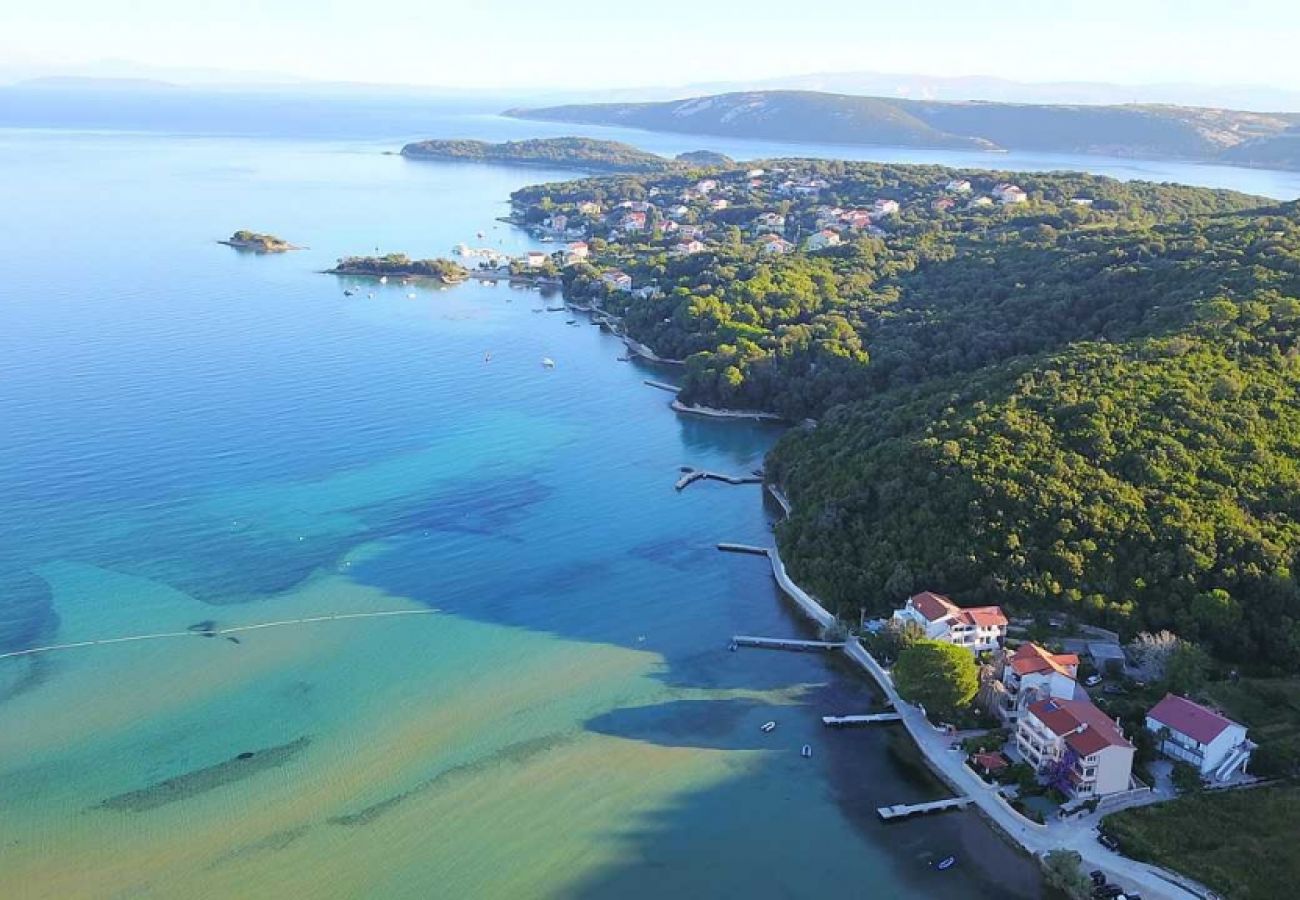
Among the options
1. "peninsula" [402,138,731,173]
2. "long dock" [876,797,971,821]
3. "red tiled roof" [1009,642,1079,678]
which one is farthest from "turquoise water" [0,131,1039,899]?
"peninsula" [402,138,731,173]

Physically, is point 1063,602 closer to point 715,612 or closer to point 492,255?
point 715,612

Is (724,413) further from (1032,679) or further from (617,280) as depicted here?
(617,280)

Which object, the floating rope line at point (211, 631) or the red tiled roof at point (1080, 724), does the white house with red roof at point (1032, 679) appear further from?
the floating rope line at point (211, 631)

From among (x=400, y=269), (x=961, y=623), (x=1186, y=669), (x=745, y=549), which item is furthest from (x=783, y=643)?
(x=400, y=269)

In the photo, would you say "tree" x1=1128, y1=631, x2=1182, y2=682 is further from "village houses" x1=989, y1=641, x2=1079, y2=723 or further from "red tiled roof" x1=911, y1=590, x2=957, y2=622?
"red tiled roof" x1=911, y1=590, x2=957, y2=622

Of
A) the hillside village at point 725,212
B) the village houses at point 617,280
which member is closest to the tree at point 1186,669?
the hillside village at point 725,212
